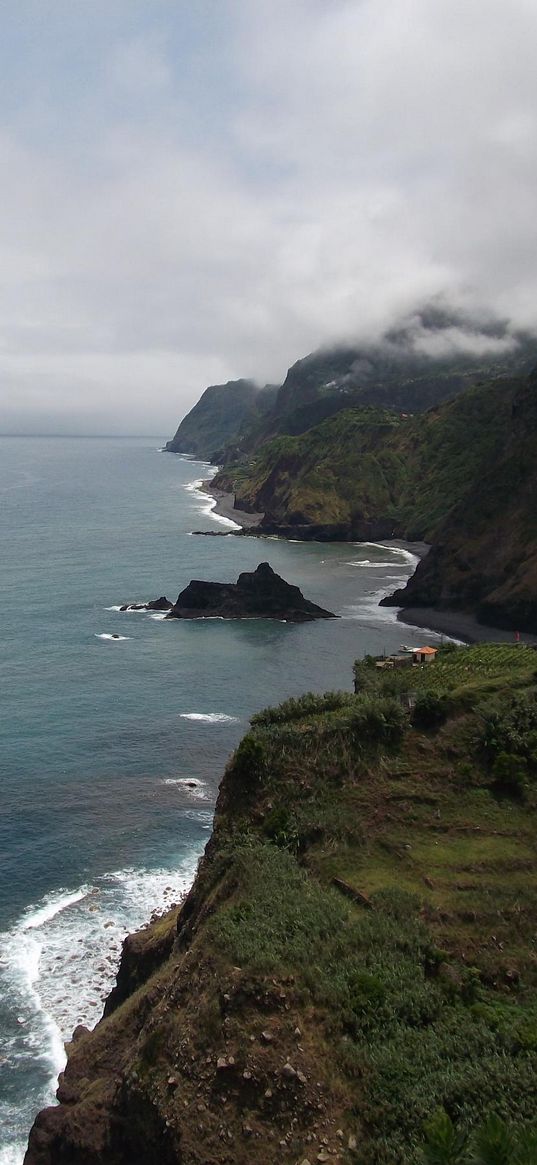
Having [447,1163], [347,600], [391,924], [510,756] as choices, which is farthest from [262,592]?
[447,1163]

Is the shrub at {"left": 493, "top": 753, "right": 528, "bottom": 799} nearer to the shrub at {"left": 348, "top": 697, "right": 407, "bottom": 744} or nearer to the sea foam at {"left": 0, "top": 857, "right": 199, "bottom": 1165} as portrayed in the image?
the shrub at {"left": 348, "top": 697, "right": 407, "bottom": 744}

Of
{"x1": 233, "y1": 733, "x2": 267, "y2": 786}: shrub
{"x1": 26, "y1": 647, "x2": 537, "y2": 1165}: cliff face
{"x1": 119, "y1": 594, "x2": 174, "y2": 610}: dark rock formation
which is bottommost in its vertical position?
{"x1": 119, "y1": 594, "x2": 174, "y2": 610}: dark rock formation

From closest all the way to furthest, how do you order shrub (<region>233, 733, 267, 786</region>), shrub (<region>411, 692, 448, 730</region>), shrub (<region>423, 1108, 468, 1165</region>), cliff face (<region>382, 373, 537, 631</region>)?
shrub (<region>423, 1108, 468, 1165</region>), shrub (<region>233, 733, 267, 786</region>), shrub (<region>411, 692, 448, 730</region>), cliff face (<region>382, 373, 537, 631</region>)

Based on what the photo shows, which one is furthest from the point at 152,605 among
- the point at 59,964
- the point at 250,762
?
the point at 250,762

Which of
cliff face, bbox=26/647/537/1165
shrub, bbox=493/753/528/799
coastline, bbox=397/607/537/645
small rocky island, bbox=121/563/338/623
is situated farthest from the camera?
small rocky island, bbox=121/563/338/623

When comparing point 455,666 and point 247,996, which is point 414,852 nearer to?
point 247,996

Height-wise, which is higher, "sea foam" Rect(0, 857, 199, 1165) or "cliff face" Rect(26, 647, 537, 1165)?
"cliff face" Rect(26, 647, 537, 1165)

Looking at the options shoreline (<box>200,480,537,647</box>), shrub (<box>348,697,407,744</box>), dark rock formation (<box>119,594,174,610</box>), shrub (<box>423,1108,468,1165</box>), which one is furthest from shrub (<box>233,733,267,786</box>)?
dark rock formation (<box>119,594,174,610</box>)

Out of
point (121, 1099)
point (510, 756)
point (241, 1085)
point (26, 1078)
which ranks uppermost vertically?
point (510, 756)
